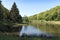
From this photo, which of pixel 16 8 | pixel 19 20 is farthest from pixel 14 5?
pixel 19 20

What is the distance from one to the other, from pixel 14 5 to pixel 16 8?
2830 mm

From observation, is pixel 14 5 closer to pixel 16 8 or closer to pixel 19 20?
pixel 16 8

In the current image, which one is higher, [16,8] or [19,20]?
[16,8]

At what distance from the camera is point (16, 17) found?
123625mm

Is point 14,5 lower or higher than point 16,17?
higher

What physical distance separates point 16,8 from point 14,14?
6.35 m

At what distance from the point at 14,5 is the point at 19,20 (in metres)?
10.9

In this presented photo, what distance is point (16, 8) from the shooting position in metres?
127

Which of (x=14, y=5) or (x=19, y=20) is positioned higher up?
(x=14, y=5)

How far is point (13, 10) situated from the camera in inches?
4877

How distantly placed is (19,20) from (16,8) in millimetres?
8578

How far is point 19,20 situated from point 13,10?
8313 millimetres

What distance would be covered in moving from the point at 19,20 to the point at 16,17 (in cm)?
412

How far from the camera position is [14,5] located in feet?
411
